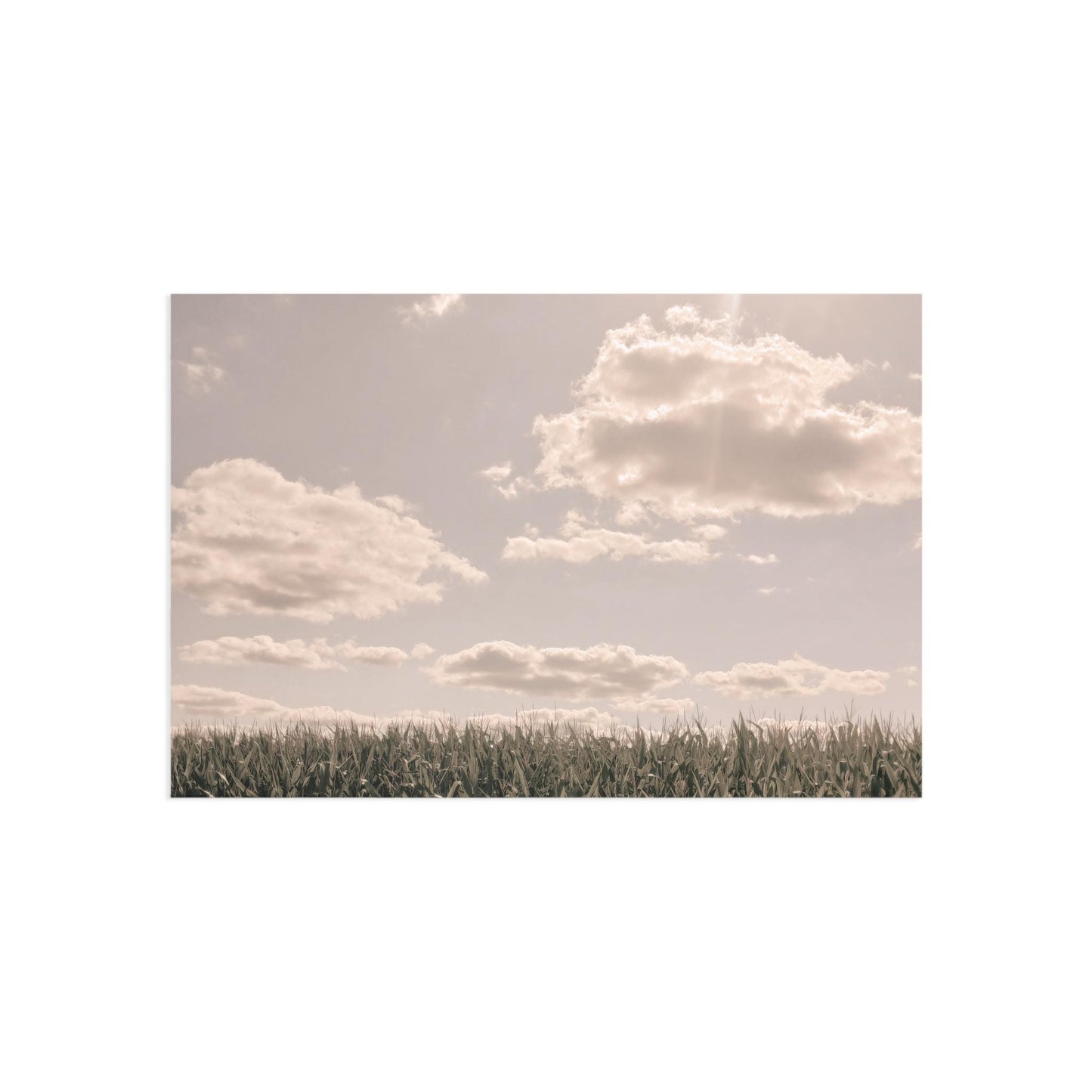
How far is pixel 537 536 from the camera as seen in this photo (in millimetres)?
4137

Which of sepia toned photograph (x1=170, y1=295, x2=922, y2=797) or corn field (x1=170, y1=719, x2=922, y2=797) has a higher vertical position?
sepia toned photograph (x1=170, y1=295, x2=922, y2=797)

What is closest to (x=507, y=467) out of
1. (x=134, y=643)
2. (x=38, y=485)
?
(x=134, y=643)

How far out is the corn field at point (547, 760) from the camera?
4.03m

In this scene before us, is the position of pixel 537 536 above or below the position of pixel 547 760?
above

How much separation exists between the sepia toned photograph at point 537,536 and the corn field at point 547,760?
0.01m

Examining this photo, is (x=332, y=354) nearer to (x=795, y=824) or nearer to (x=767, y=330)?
(x=767, y=330)

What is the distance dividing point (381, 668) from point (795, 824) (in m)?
2.06

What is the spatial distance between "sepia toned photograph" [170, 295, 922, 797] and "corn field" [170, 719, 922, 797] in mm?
14

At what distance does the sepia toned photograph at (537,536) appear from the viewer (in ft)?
13.4

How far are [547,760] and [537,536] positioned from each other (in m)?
1.06

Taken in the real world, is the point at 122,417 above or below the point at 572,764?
above

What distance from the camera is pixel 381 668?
13.5 ft

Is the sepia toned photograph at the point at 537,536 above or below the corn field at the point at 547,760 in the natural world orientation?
above

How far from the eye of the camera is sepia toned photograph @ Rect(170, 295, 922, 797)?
4078 mm
